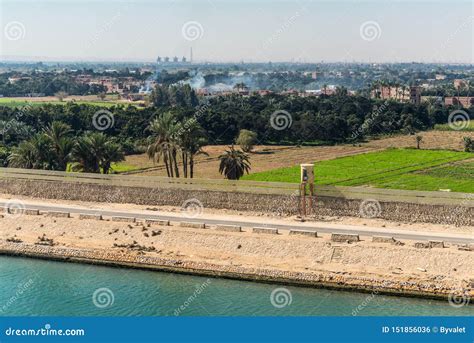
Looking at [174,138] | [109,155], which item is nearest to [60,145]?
[109,155]

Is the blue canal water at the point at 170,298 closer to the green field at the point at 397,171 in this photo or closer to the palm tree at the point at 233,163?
the palm tree at the point at 233,163

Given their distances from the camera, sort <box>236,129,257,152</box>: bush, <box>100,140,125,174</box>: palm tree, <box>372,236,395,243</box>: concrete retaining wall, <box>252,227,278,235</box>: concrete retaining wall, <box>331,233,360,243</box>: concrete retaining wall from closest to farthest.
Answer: <box>372,236,395,243</box>: concrete retaining wall → <box>331,233,360,243</box>: concrete retaining wall → <box>252,227,278,235</box>: concrete retaining wall → <box>100,140,125,174</box>: palm tree → <box>236,129,257,152</box>: bush

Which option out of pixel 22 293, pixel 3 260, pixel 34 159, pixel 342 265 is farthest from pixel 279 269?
pixel 34 159

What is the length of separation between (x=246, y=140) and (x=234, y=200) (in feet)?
92.3

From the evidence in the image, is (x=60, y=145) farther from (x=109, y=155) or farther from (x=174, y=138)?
(x=174, y=138)

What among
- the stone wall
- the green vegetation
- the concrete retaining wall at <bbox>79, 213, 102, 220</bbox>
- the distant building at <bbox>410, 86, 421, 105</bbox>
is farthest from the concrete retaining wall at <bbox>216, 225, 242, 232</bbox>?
the distant building at <bbox>410, 86, 421, 105</bbox>

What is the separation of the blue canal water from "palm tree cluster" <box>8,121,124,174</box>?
1228cm

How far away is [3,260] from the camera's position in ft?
107

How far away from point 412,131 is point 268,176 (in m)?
35.8

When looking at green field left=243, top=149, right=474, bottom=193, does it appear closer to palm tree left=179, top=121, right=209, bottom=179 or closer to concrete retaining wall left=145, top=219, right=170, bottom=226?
palm tree left=179, top=121, right=209, bottom=179

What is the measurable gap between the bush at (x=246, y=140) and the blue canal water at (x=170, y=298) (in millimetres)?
34779

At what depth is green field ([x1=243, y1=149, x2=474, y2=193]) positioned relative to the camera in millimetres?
47812

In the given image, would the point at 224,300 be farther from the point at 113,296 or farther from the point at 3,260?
the point at 3,260

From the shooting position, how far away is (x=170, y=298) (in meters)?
27.1
